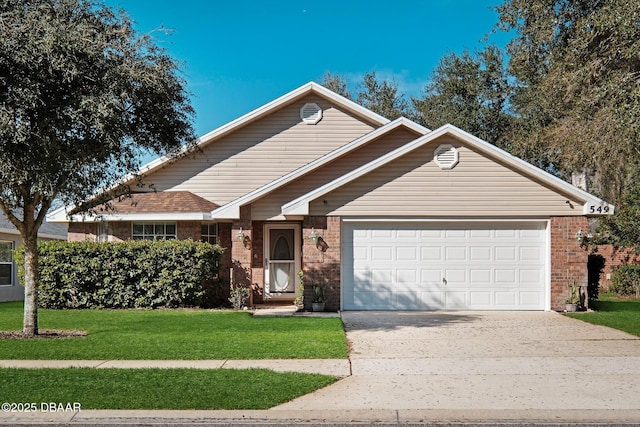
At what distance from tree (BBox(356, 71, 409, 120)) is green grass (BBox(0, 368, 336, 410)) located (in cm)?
3269

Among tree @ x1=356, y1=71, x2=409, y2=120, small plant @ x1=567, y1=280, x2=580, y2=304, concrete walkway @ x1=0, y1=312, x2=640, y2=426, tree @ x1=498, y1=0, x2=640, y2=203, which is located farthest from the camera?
tree @ x1=356, y1=71, x2=409, y2=120

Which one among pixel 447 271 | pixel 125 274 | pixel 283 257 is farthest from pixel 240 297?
pixel 447 271

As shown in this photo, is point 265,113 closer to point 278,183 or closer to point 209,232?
point 278,183

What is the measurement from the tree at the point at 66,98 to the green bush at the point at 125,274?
4.89 meters

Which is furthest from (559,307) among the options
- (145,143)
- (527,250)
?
(145,143)

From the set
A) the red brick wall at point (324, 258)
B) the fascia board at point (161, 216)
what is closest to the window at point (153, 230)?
the fascia board at point (161, 216)

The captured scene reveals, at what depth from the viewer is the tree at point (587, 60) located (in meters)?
11.8

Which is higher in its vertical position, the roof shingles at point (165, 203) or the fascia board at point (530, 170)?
the fascia board at point (530, 170)

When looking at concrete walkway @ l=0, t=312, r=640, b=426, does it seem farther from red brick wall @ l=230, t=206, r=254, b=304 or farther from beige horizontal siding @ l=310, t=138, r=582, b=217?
red brick wall @ l=230, t=206, r=254, b=304

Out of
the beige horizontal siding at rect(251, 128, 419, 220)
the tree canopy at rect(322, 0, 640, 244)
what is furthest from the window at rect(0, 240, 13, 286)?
the tree canopy at rect(322, 0, 640, 244)

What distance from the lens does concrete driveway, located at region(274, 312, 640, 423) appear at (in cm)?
734

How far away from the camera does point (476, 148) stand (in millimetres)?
16859

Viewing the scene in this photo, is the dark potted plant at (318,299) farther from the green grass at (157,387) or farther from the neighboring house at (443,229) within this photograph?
the green grass at (157,387)

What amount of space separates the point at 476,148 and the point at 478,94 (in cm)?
1597
